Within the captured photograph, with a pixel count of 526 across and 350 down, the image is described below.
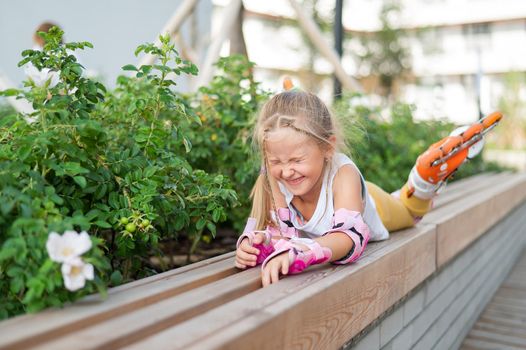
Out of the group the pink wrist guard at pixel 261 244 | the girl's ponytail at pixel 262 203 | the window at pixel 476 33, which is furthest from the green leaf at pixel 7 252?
the window at pixel 476 33

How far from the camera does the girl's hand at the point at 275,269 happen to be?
163 cm

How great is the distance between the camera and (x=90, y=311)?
1.24 meters

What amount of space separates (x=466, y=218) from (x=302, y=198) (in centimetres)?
135

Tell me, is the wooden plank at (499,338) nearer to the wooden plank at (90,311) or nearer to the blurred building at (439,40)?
the wooden plank at (90,311)

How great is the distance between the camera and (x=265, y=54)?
2877 cm

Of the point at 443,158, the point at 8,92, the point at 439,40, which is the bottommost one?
the point at 443,158

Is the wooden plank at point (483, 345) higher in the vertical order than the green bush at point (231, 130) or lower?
lower

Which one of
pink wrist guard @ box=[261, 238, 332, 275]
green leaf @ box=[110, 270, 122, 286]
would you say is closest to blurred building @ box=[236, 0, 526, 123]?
pink wrist guard @ box=[261, 238, 332, 275]

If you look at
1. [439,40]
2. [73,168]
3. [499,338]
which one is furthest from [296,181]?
[439,40]

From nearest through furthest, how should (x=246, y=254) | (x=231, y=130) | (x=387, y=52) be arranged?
(x=246, y=254)
(x=231, y=130)
(x=387, y=52)

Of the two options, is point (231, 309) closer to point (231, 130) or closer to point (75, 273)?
point (75, 273)

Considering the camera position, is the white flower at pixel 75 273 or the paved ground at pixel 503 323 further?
the paved ground at pixel 503 323

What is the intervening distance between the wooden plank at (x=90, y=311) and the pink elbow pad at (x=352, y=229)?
1.38 ft

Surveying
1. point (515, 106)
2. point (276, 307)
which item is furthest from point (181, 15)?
point (515, 106)
